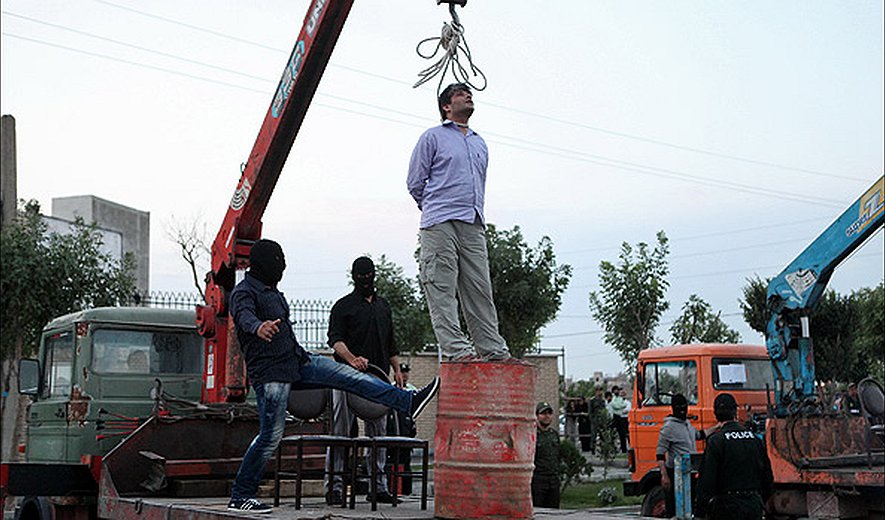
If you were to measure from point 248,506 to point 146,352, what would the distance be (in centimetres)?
399

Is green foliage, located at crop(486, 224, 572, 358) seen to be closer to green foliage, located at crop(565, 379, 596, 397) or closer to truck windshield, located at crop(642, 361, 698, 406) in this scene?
truck windshield, located at crop(642, 361, 698, 406)

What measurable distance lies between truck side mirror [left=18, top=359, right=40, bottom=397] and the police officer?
19.4 ft

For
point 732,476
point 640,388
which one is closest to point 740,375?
point 640,388

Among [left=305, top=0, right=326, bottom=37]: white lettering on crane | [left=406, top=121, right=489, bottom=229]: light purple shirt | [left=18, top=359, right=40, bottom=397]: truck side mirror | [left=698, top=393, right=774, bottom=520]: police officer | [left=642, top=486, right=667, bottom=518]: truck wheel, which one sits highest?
[left=305, top=0, right=326, bottom=37]: white lettering on crane

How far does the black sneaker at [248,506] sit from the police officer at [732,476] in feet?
13.4

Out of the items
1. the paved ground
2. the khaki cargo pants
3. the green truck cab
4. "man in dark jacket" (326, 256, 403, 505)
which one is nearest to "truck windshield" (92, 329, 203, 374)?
the green truck cab

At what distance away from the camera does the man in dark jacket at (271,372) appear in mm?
5414

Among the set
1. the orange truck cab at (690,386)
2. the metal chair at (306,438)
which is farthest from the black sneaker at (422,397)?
the orange truck cab at (690,386)

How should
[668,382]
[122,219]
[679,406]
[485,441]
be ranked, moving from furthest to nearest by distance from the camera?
[122,219] → [668,382] → [679,406] → [485,441]

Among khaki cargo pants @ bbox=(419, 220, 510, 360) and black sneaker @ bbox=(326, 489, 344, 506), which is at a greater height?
khaki cargo pants @ bbox=(419, 220, 510, 360)

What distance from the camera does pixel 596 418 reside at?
84.5 feet

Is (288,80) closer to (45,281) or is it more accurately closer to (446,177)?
(446,177)

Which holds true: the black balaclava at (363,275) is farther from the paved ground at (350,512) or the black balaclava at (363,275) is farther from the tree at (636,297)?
the tree at (636,297)

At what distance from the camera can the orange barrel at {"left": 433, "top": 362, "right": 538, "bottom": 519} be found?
4.91m
